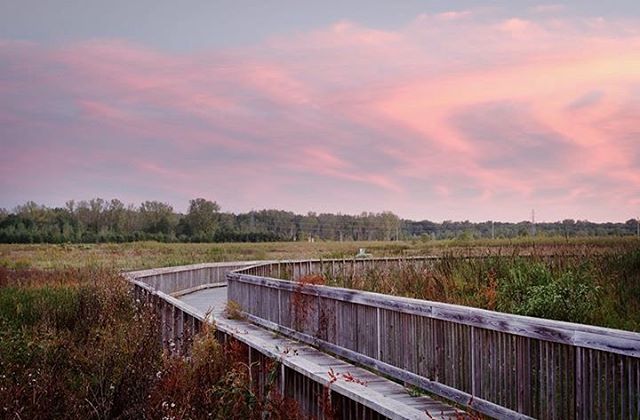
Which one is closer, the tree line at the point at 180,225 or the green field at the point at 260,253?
the green field at the point at 260,253

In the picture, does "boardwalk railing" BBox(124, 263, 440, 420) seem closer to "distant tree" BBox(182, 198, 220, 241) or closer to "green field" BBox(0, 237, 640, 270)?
"green field" BBox(0, 237, 640, 270)

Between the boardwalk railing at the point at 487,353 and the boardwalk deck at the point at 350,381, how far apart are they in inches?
7.8

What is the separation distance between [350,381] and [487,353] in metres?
1.73

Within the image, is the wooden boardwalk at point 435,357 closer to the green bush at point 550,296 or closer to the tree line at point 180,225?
the green bush at point 550,296

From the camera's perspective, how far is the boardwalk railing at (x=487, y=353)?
7.23 m

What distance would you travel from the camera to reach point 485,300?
44.7 ft

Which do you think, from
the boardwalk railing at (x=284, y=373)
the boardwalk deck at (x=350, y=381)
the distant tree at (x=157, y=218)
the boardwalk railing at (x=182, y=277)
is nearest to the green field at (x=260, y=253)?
the boardwalk railing at (x=182, y=277)

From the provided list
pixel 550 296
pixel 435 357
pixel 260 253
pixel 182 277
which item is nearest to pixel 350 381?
pixel 435 357

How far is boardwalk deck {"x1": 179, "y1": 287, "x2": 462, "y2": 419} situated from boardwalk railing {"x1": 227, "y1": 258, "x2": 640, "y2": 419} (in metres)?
0.20

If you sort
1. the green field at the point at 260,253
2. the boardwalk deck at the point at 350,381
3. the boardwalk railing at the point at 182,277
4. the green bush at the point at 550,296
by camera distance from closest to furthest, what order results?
the boardwalk deck at the point at 350,381, the green bush at the point at 550,296, the boardwalk railing at the point at 182,277, the green field at the point at 260,253

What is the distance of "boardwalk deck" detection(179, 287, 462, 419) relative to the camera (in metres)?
6.37

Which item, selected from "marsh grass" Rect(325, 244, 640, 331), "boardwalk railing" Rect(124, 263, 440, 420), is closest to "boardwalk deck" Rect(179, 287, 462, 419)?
"boardwalk railing" Rect(124, 263, 440, 420)

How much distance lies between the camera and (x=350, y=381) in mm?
9711

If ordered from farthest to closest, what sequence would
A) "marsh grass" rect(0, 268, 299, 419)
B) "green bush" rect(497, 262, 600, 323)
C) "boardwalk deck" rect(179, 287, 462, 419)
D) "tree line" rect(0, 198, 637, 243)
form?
"tree line" rect(0, 198, 637, 243) < "green bush" rect(497, 262, 600, 323) < "marsh grass" rect(0, 268, 299, 419) < "boardwalk deck" rect(179, 287, 462, 419)
